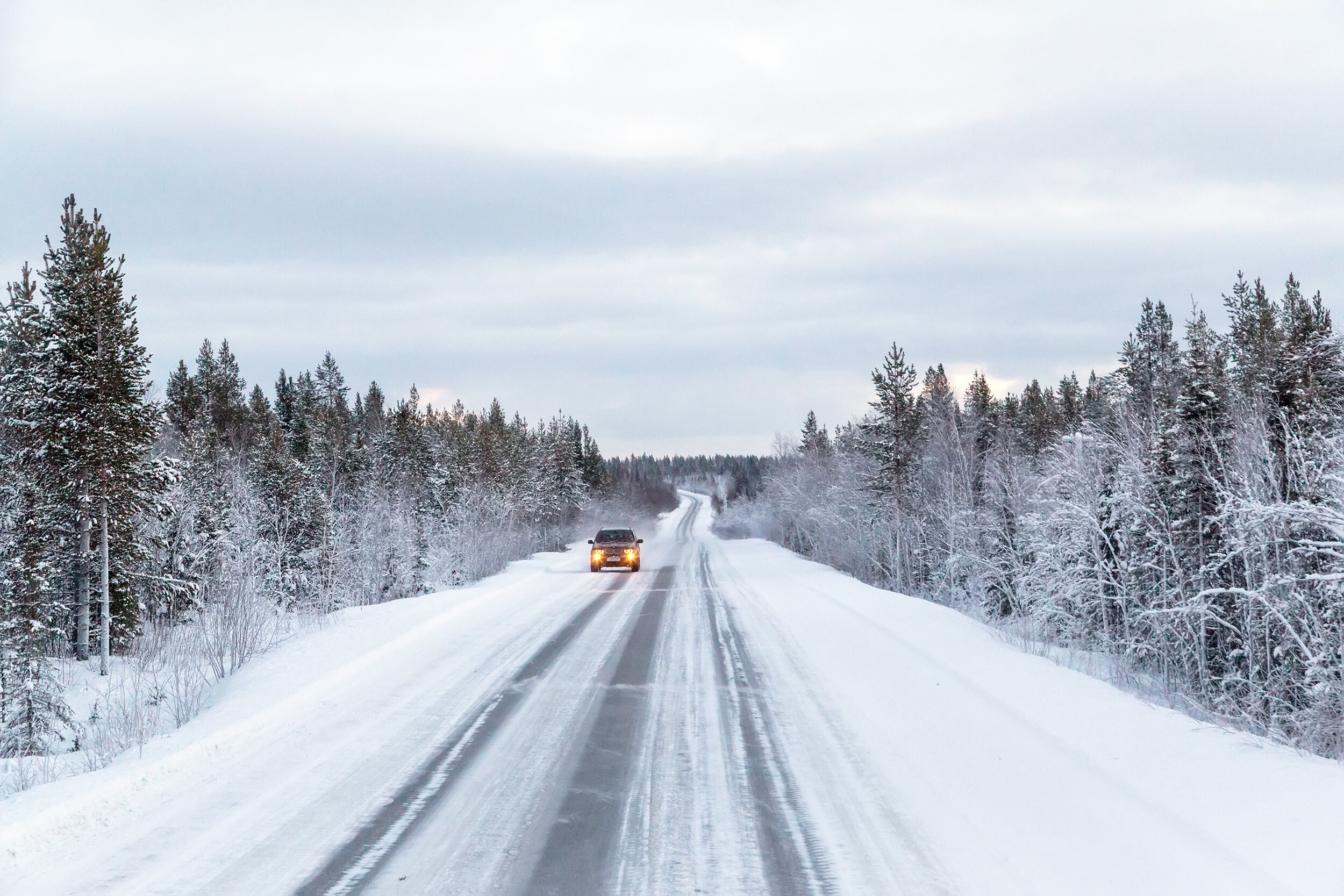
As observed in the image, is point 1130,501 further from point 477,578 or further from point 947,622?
point 477,578

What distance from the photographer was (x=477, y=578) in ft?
115

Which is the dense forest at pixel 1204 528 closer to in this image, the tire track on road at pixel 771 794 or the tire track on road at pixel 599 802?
the tire track on road at pixel 771 794

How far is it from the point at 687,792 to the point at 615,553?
2703 cm

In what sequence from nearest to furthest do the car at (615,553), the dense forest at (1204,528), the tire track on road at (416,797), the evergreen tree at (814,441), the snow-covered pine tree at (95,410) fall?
the tire track on road at (416,797), the dense forest at (1204,528), the snow-covered pine tree at (95,410), the car at (615,553), the evergreen tree at (814,441)

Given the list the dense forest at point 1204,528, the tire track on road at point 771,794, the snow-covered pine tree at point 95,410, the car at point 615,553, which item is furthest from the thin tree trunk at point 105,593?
the dense forest at point 1204,528

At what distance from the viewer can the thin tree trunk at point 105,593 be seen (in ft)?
73.7

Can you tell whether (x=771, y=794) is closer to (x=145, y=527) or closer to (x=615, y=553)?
(x=615, y=553)

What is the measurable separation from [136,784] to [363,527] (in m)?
37.7

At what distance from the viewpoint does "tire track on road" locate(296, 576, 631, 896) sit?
495 centimetres

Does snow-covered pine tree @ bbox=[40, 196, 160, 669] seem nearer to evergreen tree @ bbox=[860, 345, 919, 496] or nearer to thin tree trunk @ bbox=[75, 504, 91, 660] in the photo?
thin tree trunk @ bbox=[75, 504, 91, 660]

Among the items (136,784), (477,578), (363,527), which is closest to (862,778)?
(136,784)

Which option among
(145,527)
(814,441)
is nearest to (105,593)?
(145,527)

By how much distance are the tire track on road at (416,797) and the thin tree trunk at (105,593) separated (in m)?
16.9

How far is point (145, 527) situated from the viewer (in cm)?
3169
